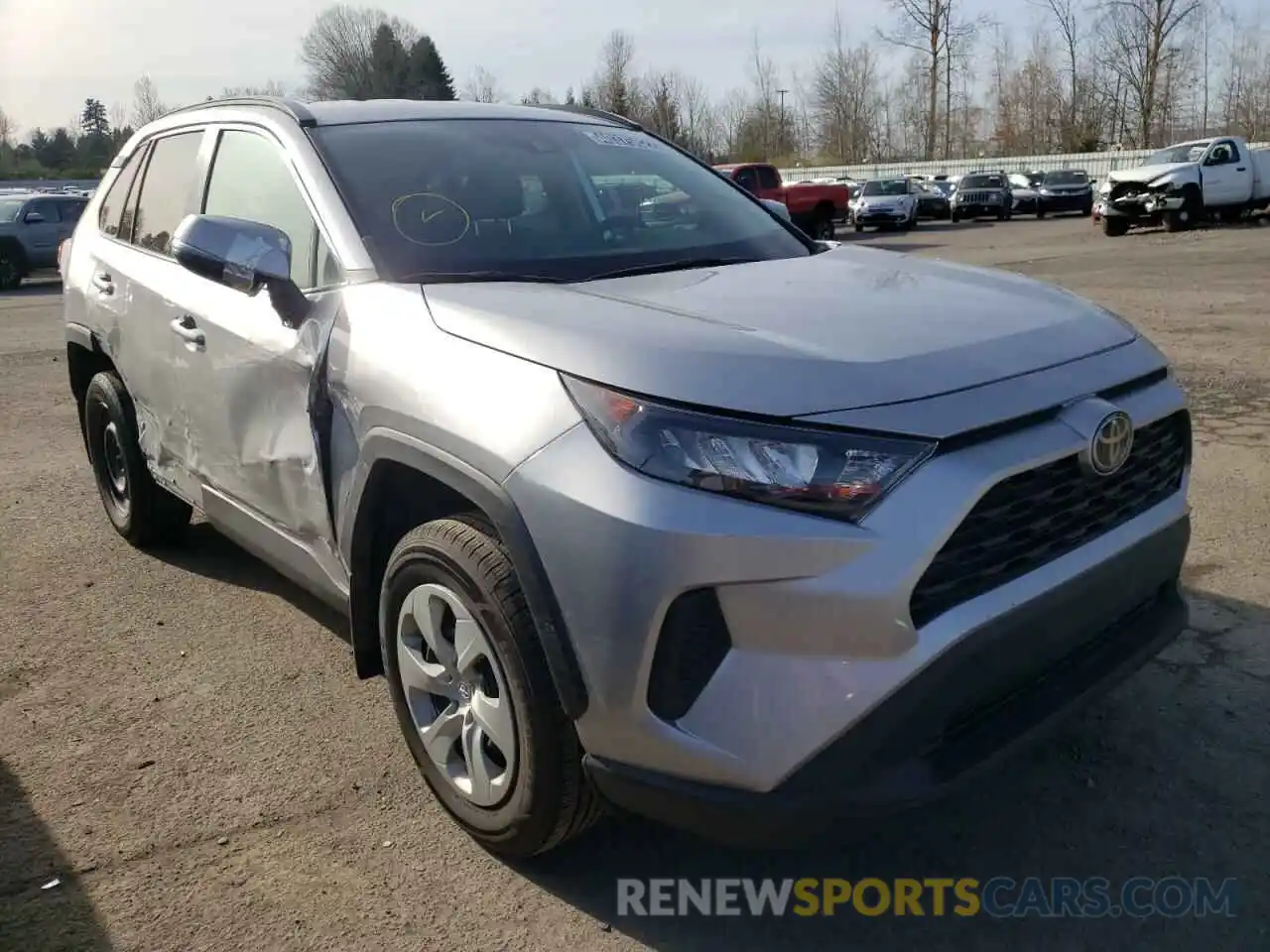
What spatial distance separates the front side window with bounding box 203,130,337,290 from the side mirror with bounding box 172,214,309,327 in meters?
0.09

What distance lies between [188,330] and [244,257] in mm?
843

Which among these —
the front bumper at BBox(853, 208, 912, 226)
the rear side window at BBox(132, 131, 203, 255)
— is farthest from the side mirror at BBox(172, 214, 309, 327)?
the front bumper at BBox(853, 208, 912, 226)

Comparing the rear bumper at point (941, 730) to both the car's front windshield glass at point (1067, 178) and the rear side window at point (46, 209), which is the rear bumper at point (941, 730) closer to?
the rear side window at point (46, 209)

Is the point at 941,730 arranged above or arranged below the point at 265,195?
below

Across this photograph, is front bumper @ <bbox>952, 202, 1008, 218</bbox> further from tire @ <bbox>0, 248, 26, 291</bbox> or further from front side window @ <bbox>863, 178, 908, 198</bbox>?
tire @ <bbox>0, 248, 26, 291</bbox>

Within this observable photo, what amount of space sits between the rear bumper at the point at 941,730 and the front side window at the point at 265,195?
5.35 feet

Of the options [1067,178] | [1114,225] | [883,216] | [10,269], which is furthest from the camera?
[1067,178]

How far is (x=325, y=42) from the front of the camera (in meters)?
67.4

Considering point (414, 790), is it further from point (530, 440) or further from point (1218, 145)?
point (1218, 145)

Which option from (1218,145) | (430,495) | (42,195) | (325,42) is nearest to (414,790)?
(430,495)

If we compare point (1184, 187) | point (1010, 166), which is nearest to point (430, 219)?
point (1184, 187)

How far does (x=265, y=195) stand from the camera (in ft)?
10.9

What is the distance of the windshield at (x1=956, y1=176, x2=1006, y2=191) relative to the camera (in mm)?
32781

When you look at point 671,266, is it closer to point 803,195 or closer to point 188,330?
point 188,330
